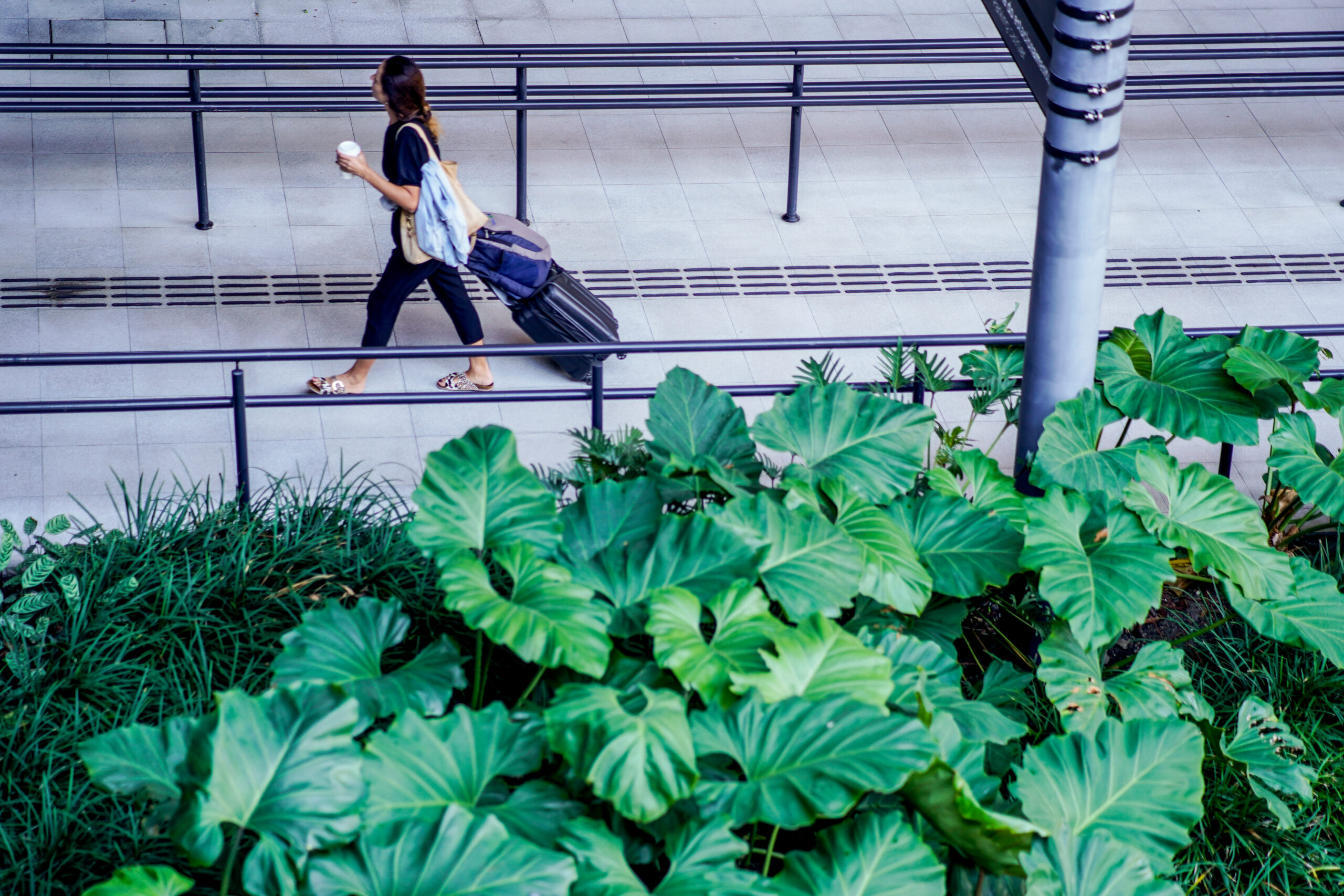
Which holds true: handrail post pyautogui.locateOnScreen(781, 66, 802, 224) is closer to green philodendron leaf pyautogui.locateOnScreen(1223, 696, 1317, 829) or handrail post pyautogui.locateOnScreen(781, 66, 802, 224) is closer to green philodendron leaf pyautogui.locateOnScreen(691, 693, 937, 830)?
green philodendron leaf pyautogui.locateOnScreen(1223, 696, 1317, 829)

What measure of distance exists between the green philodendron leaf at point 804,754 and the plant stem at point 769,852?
0.07m

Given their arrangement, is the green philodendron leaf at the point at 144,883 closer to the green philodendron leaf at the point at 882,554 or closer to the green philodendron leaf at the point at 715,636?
the green philodendron leaf at the point at 715,636

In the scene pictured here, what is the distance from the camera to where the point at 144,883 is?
2992 millimetres

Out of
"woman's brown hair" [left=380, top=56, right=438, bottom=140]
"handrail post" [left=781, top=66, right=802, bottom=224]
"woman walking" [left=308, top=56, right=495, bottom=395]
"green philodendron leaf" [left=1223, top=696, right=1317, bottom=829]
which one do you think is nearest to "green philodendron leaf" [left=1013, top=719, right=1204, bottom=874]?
"green philodendron leaf" [left=1223, top=696, right=1317, bottom=829]

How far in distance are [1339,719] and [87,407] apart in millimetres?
4004

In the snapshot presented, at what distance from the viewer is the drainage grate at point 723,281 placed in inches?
289

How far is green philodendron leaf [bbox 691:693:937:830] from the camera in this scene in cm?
324

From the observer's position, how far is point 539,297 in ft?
22.6

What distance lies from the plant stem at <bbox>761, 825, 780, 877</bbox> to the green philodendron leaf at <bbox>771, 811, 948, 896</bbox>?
0.18 ft

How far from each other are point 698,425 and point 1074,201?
1.22 m

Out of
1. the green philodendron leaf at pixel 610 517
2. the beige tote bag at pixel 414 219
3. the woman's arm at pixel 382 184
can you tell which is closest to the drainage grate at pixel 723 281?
the beige tote bag at pixel 414 219

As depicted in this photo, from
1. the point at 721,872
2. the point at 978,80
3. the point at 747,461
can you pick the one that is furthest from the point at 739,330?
the point at 721,872

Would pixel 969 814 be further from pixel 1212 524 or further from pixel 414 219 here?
pixel 414 219

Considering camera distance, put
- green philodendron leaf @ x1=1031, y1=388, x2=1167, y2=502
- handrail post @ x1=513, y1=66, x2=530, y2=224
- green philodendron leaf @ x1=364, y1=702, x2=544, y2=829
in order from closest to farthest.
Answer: green philodendron leaf @ x1=364, y1=702, x2=544, y2=829
green philodendron leaf @ x1=1031, y1=388, x2=1167, y2=502
handrail post @ x1=513, y1=66, x2=530, y2=224
